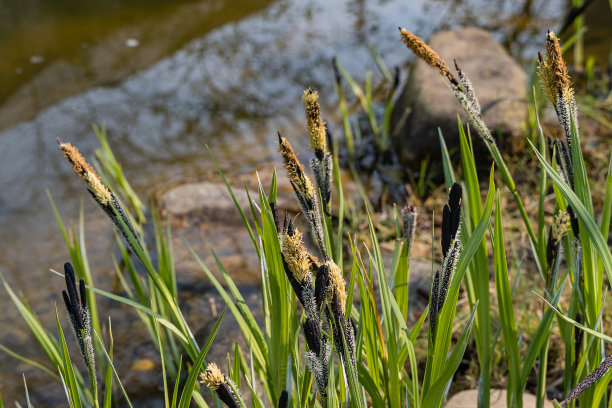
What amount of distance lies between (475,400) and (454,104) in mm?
2168

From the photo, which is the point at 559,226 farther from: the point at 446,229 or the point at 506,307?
the point at 446,229

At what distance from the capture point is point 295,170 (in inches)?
39.2

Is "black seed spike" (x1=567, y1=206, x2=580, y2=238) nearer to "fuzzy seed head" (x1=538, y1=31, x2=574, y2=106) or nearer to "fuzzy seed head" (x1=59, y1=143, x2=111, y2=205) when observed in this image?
"fuzzy seed head" (x1=538, y1=31, x2=574, y2=106)

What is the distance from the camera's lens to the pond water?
331 cm

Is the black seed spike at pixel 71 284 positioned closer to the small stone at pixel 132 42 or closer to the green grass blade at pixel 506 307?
the green grass blade at pixel 506 307

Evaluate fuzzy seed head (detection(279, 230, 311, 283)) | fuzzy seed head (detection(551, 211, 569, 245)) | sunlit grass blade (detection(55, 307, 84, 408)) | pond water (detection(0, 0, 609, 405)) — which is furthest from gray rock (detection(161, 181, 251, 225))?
fuzzy seed head (detection(279, 230, 311, 283))

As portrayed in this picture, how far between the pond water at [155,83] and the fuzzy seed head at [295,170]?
1.97m

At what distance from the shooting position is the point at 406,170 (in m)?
3.70

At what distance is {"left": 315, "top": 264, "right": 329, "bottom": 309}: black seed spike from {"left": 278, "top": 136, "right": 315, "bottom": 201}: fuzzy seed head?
8.5 inches

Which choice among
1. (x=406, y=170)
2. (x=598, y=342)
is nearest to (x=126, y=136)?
(x=406, y=170)

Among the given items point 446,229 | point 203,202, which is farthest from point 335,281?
point 203,202

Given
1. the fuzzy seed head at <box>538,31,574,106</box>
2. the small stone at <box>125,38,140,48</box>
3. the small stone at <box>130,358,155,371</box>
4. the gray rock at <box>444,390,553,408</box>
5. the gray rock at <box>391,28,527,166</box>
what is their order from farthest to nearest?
the small stone at <box>125,38,140,48</box>
the gray rock at <box>391,28,527,166</box>
the small stone at <box>130,358,155,371</box>
the gray rock at <box>444,390,553,408</box>
the fuzzy seed head at <box>538,31,574,106</box>

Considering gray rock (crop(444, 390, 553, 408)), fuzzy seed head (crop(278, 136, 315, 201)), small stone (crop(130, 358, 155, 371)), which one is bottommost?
small stone (crop(130, 358, 155, 371))

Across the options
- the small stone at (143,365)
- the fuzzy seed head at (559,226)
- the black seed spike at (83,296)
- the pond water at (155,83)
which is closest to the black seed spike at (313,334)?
the black seed spike at (83,296)
